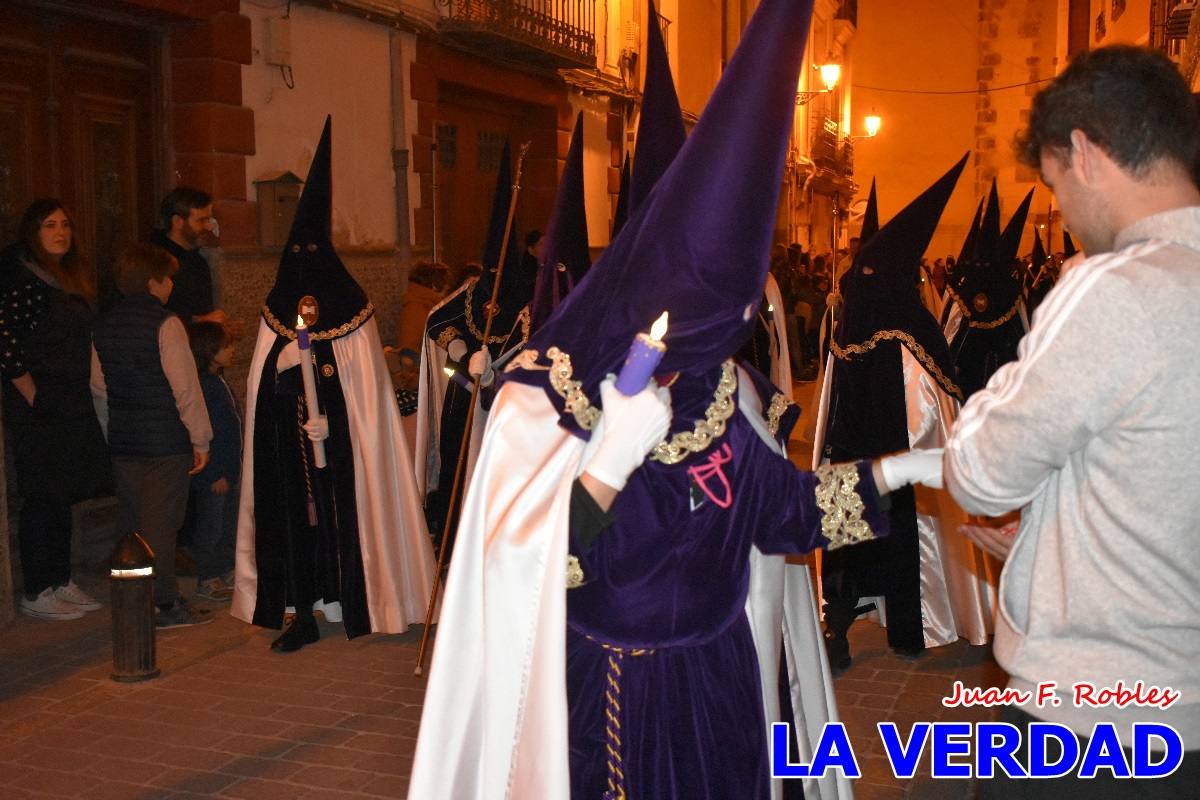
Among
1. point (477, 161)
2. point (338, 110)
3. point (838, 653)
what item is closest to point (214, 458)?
point (838, 653)

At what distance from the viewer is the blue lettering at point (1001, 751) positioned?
2.25 metres

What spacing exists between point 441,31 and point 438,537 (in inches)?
243

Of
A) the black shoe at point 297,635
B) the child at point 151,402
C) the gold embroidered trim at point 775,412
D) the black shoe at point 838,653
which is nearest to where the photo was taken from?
the gold embroidered trim at point 775,412

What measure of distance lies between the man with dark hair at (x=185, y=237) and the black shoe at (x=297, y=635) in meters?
2.17

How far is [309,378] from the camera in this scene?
621 cm

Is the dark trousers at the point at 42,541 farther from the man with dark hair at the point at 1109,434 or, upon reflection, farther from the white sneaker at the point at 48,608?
the man with dark hair at the point at 1109,434

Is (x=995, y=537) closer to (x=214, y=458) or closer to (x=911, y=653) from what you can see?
(x=911, y=653)

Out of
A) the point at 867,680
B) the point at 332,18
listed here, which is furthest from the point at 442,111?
the point at 867,680

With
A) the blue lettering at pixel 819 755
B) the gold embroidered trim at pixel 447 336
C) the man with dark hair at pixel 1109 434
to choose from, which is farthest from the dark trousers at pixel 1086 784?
the gold embroidered trim at pixel 447 336

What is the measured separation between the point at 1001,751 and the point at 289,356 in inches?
183

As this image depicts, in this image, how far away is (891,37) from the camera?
39.1 meters

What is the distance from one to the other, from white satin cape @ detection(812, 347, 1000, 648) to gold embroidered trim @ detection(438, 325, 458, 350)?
7.29ft

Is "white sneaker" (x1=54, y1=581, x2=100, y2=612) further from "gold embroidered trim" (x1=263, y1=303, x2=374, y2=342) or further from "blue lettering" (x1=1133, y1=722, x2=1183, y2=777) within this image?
"blue lettering" (x1=1133, y1=722, x2=1183, y2=777)

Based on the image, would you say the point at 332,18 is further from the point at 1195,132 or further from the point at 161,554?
the point at 1195,132
